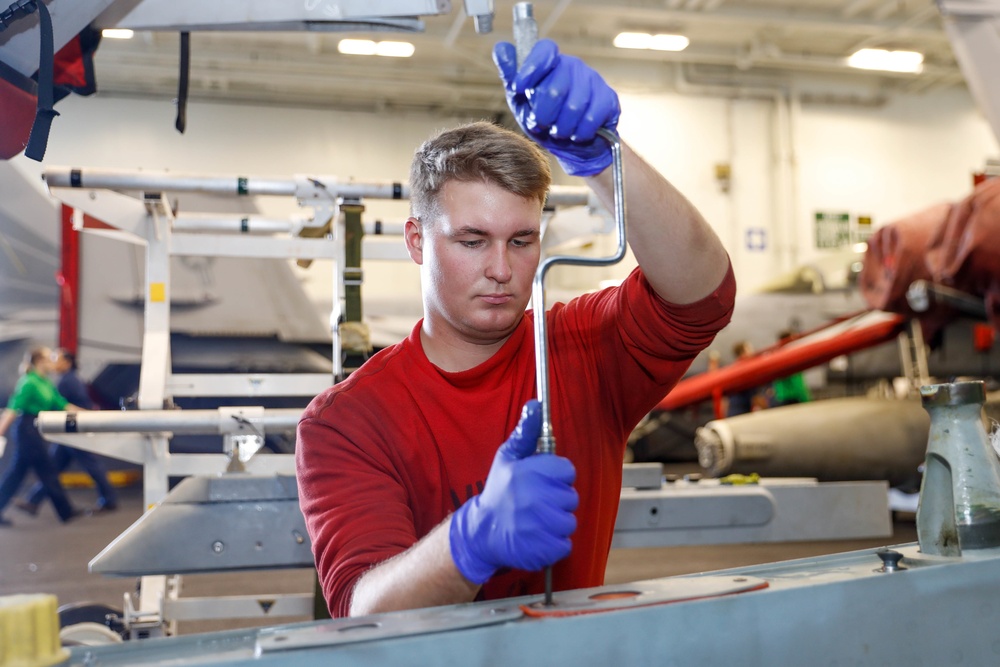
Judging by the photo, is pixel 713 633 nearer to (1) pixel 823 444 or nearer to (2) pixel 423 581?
(2) pixel 423 581

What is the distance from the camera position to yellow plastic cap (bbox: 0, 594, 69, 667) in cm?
68

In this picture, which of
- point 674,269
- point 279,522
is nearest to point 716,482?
point 279,522

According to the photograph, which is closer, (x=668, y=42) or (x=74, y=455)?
(x=74, y=455)

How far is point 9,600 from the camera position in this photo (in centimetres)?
71

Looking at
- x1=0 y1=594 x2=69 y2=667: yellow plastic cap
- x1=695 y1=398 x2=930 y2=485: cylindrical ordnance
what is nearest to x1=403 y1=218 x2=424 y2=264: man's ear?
x1=0 y1=594 x2=69 y2=667: yellow plastic cap

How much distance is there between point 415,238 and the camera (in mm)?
1496

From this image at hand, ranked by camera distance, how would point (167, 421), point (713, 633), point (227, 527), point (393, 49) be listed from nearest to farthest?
1. point (713, 633)
2. point (227, 527)
3. point (167, 421)
4. point (393, 49)

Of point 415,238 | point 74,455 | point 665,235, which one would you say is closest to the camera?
point 665,235

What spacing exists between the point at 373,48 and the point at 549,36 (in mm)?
2346

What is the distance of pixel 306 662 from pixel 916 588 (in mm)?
626

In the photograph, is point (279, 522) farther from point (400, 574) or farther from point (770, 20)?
point (770, 20)

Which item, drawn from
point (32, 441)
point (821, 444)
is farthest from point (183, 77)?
point (32, 441)

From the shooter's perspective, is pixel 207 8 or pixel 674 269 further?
pixel 207 8

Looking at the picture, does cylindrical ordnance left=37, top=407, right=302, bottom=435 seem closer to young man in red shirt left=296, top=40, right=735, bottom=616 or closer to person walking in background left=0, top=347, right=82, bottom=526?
young man in red shirt left=296, top=40, right=735, bottom=616
